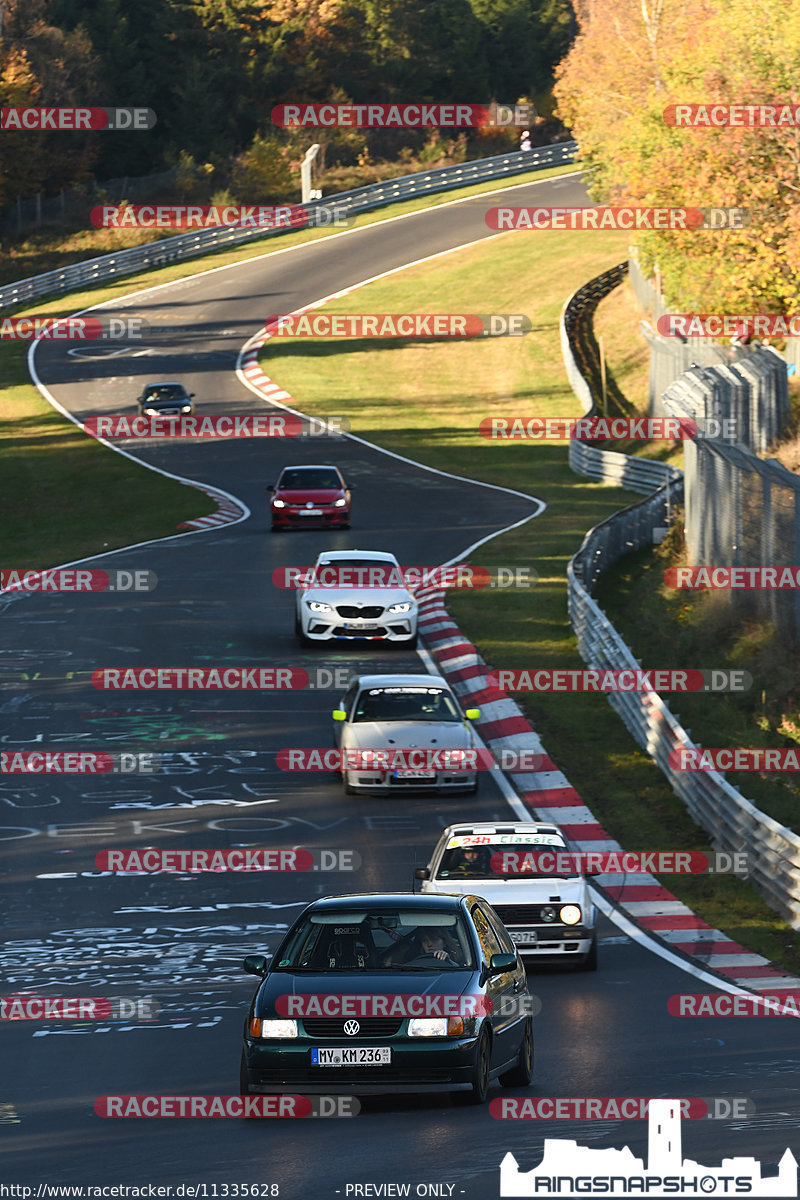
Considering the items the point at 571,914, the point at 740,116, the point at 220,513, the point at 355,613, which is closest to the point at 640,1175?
the point at 571,914

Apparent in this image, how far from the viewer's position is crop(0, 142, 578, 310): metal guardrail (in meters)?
80.8

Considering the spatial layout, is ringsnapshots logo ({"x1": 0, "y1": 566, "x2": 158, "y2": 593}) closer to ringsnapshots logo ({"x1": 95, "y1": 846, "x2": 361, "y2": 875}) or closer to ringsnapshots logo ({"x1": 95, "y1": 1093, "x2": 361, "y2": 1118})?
ringsnapshots logo ({"x1": 95, "y1": 846, "x2": 361, "y2": 875})

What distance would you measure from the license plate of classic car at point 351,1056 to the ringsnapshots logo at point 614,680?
1473cm

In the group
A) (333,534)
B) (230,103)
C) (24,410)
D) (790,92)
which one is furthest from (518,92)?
(333,534)

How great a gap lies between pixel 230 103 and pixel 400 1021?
324 ft

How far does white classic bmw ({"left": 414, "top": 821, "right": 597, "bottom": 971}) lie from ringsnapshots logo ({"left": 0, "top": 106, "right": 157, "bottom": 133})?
240ft

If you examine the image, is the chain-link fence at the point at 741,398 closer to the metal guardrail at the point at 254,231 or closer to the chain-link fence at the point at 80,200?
the metal guardrail at the point at 254,231

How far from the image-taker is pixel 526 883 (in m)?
16.0

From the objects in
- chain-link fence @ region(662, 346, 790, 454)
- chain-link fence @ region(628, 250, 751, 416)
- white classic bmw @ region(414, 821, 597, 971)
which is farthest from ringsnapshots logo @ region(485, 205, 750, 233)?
white classic bmw @ region(414, 821, 597, 971)

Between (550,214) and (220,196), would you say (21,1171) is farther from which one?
(220,196)

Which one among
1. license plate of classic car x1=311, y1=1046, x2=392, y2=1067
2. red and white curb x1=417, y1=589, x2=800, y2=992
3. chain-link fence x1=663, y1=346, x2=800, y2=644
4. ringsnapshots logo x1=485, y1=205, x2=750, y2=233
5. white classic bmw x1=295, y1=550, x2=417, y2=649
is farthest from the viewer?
ringsnapshots logo x1=485, y1=205, x2=750, y2=233

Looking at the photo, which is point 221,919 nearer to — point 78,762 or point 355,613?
point 78,762

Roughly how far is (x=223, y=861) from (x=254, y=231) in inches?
2811

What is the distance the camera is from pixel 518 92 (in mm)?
109938
